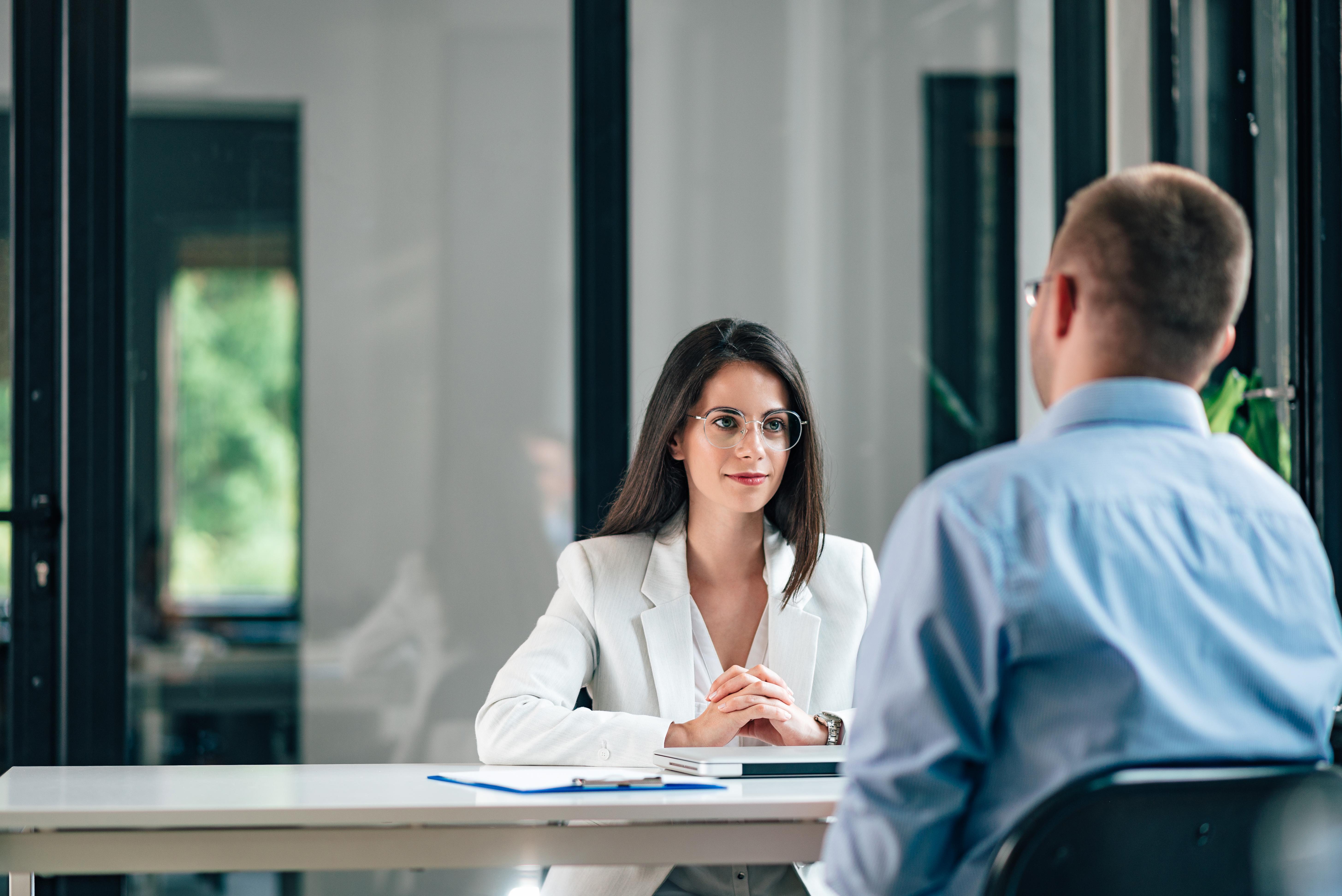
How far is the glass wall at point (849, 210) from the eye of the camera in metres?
3.29

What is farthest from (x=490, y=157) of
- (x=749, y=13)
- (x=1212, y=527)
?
(x=1212, y=527)

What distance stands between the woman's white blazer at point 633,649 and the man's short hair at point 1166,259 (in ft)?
3.33

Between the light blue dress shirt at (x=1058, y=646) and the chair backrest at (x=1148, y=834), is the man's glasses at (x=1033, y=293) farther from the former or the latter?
the chair backrest at (x=1148, y=834)

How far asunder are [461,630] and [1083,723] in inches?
89.2

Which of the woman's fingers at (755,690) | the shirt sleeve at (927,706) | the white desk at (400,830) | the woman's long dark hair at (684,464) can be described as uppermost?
the woman's long dark hair at (684,464)

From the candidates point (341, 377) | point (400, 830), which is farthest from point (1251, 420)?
point (400, 830)

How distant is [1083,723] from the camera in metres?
1.13

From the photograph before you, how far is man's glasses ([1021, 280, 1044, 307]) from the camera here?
1.37 m

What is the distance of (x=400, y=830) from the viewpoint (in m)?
1.56

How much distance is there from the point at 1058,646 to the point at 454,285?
2359mm

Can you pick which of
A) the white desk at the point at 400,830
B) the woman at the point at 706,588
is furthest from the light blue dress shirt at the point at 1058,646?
the woman at the point at 706,588

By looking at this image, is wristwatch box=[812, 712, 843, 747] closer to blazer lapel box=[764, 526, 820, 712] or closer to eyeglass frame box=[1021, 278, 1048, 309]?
blazer lapel box=[764, 526, 820, 712]

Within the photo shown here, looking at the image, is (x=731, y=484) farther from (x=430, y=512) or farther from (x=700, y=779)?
(x=430, y=512)

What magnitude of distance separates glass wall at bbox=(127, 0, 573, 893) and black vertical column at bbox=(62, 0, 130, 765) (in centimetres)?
5
